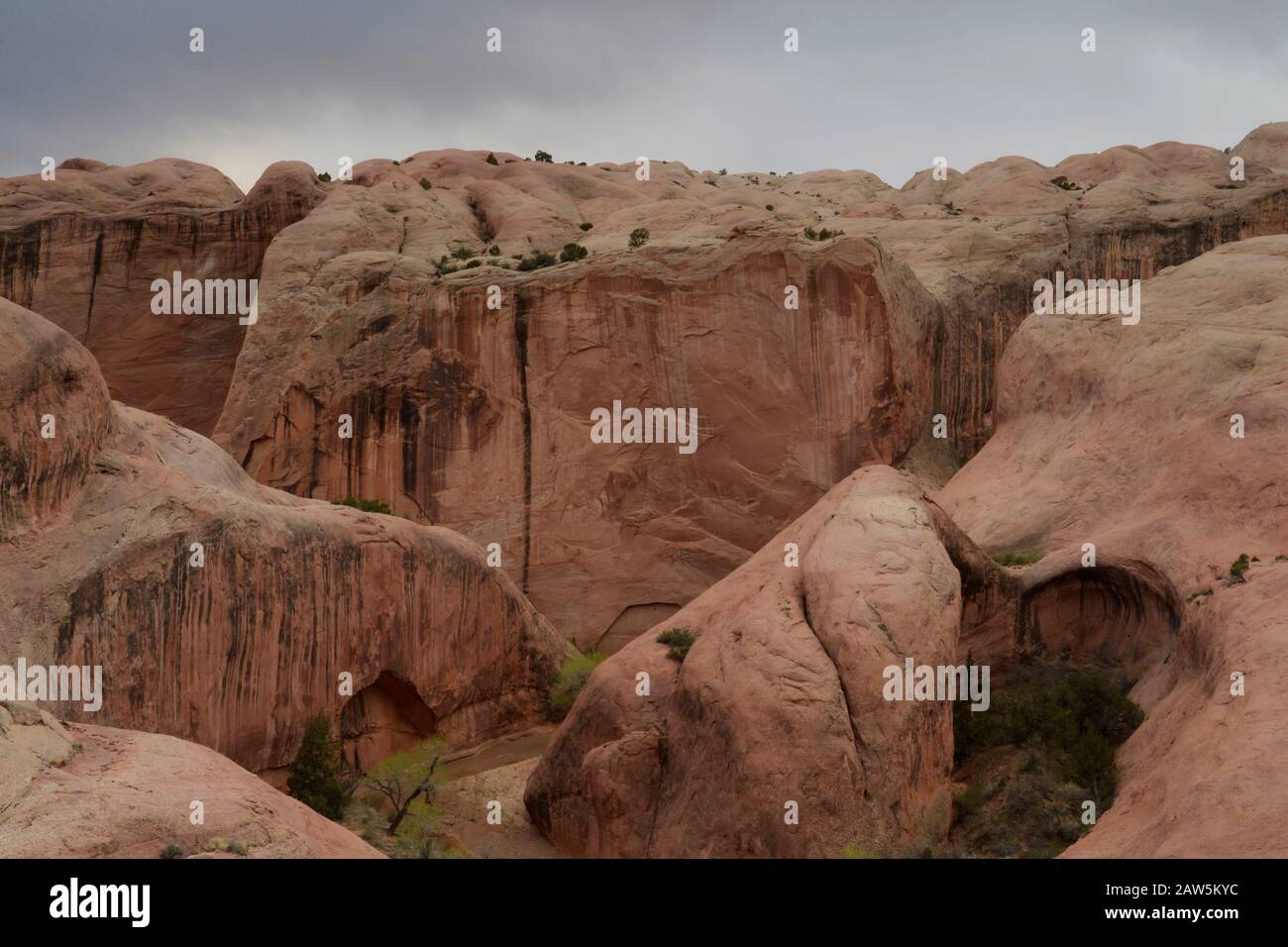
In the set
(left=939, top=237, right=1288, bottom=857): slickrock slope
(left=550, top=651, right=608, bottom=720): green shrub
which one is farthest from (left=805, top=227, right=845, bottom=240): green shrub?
(left=550, top=651, right=608, bottom=720): green shrub

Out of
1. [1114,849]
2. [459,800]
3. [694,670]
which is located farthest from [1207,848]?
[459,800]

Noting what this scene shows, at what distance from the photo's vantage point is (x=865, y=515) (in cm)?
2625

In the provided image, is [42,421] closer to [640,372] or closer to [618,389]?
[618,389]

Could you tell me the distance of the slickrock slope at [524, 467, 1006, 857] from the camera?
22.1m

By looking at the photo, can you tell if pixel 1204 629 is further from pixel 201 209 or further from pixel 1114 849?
pixel 201 209

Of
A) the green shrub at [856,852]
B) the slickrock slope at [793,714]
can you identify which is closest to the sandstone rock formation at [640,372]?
the slickrock slope at [793,714]

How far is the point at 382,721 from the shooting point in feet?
105

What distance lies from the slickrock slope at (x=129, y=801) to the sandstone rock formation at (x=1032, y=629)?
27.0 feet

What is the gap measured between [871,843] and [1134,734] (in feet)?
19.0

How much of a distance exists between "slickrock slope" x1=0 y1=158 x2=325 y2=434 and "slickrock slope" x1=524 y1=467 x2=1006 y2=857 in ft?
106

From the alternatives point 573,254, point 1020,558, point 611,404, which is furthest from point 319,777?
point 573,254

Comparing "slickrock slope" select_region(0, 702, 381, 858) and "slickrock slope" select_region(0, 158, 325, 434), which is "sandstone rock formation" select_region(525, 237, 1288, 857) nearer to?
"slickrock slope" select_region(0, 702, 381, 858)

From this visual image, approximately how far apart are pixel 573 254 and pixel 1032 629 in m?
22.4
